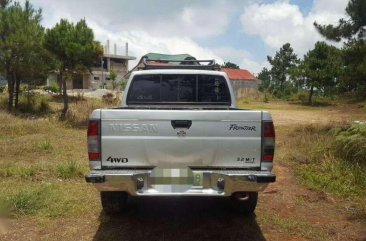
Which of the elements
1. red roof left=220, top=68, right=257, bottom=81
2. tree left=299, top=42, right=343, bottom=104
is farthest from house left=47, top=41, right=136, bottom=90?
tree left=299, top=42, right=343, bottom=104

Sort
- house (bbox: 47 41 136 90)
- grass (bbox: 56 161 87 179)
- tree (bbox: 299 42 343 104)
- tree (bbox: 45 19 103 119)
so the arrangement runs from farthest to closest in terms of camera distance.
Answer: house (bbox: 47 41 136 90) → tree (bbox: 299 42 343 104) → tree (bbox: 45 19 103 119) → grass (bbox: 56 161 87 179)

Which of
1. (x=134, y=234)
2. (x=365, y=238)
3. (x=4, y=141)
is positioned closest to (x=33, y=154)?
(x=4, y=141)

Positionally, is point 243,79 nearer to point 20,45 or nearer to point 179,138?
point 20,45

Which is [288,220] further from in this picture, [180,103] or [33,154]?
[33,154]

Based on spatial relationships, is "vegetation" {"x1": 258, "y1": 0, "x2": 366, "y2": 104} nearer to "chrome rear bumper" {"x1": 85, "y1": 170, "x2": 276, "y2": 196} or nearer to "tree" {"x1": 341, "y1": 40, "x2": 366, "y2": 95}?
"tree" {"x1": 341, "y1": 40, "x2": 366, "y2": 95}

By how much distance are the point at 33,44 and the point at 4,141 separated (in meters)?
7.37

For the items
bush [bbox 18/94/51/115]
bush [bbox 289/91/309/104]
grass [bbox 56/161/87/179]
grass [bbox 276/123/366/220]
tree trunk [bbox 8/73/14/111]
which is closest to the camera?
grass [bbox 276/123/366/220]

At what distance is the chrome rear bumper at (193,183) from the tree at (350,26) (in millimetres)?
10868

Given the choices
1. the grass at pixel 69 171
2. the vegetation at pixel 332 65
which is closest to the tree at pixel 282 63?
the vegetation at pixel 332 65

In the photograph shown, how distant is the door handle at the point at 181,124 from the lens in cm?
392

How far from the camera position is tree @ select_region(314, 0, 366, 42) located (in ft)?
42.1

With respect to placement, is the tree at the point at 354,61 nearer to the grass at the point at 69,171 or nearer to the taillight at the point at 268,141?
the grass at the point at 69,171

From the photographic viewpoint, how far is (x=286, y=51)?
57688 mm

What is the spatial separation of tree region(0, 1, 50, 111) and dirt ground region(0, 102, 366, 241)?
12788 mm
